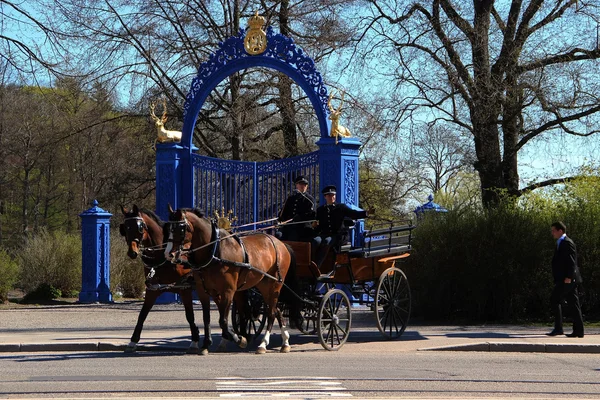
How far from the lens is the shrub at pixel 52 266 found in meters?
25.3

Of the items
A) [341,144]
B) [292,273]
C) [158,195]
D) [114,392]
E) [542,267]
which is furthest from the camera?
[158,195]

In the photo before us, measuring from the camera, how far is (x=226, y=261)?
12.8 metres

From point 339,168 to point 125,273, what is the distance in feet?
31.1

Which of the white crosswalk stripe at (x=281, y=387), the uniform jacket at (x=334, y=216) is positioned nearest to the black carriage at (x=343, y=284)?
the uniform jacket at (x=334, y=216)

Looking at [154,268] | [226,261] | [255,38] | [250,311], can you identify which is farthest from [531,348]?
[255,38]

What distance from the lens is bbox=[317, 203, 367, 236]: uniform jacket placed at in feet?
46.6

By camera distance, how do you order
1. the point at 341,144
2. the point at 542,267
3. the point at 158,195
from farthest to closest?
1. the point at 158,195
2. the point at 341,144
3. the point at 542,267

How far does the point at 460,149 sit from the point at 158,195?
955 cm

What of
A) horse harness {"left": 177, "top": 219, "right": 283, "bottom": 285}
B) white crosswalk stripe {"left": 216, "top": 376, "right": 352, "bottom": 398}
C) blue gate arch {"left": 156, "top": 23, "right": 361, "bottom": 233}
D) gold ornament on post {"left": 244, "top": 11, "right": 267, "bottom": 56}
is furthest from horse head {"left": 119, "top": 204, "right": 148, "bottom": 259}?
gold ornament on post {"left": 244, "top": 11, "right": 267, "bottom": 56}

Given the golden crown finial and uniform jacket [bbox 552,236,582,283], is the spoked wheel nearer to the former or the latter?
uniform jacket [bbox 552,236,582,283]

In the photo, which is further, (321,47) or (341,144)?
(321,47)

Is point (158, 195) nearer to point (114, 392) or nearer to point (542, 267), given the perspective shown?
point (542, 267)

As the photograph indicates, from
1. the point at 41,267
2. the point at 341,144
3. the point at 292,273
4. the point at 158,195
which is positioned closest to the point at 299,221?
the point at 292,273

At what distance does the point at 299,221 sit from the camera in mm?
14367
